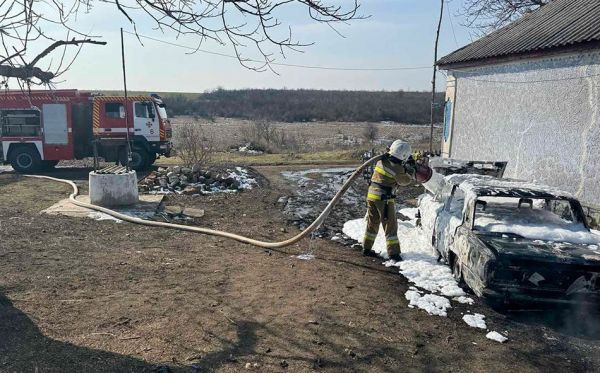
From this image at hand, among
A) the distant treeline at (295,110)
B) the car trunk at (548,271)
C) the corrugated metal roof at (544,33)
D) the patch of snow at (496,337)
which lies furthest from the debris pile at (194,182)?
the distant treeline at (295,110)

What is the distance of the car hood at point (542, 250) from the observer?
15.8 ft

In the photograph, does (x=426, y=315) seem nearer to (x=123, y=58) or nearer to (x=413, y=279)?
(x=413, y=279)

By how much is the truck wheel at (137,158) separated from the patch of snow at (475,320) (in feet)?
46.2

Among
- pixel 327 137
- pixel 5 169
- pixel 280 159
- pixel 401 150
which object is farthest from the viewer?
pixel 327 137

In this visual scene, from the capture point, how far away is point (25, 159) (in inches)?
665

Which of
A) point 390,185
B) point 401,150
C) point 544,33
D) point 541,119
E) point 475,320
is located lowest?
point 475,320

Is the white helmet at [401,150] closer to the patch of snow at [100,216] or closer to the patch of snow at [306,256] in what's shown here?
the patch of snow at [306,256]

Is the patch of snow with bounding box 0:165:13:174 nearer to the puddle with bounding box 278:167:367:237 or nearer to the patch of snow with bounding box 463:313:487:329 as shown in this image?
the puddle with bounding box 278:167:367:237

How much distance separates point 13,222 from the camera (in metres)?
8.45

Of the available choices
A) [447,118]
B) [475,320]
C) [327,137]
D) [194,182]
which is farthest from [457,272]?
[327,137]

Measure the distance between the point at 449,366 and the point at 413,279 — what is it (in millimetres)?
2137

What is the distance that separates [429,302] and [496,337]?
89 centimetres

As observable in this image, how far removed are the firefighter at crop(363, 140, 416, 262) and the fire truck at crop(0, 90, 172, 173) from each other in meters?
11.6

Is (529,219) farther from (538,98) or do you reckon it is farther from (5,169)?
(5,169)
